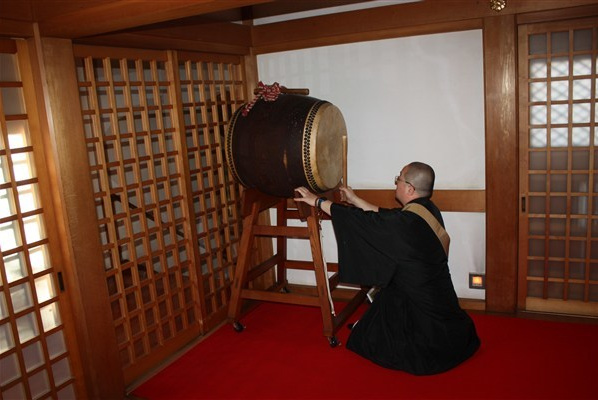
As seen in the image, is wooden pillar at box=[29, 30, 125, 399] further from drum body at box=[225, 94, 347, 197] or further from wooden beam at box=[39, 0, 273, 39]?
drum body at box=[225, 94, 347, 197]

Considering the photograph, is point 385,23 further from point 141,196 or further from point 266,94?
point 141,196

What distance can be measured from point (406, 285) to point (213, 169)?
1664 mm

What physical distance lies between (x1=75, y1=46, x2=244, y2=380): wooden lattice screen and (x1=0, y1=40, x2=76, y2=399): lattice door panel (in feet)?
1.12

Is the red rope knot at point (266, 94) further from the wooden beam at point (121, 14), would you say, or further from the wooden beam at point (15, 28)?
the wooden beam at point (15, 28)

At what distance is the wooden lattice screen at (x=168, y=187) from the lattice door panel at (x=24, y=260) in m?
0.34

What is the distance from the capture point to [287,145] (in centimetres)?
305

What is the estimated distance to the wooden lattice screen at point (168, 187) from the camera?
9.73 ft

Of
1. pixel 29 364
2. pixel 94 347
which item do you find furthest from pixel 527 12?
pixel 29 364

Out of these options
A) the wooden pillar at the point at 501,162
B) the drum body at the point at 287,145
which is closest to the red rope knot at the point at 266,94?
the drum body at the point at 287,145

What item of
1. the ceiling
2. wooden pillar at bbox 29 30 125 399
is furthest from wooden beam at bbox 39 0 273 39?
wooden pillar at bbox 29 30 125 399

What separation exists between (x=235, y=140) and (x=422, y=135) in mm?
1421

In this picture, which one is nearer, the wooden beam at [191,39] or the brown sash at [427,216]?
the wooden beam at [191,39]

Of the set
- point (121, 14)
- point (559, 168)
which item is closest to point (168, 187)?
point (121, 14)

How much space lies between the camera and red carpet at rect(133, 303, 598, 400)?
281 centimetres
